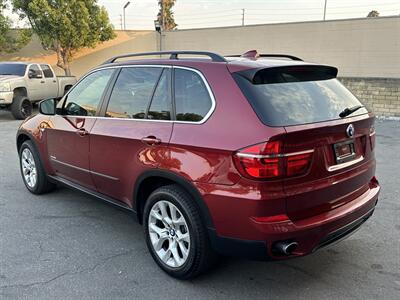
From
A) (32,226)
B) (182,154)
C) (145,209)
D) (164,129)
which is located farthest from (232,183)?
(32,226)

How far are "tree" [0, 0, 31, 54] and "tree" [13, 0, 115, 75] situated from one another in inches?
28.6

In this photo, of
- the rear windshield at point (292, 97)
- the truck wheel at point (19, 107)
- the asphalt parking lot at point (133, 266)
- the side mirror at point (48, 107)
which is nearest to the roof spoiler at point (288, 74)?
the rear windshield at point (292, 97)

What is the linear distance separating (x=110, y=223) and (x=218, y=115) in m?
2.11

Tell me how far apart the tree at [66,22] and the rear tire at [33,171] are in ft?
47.6

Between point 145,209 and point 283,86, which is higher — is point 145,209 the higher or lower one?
the lower one

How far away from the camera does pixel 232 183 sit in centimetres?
261

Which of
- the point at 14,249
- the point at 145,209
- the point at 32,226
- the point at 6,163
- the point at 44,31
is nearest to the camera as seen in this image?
the point at 145,209

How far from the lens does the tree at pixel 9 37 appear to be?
19172 mm

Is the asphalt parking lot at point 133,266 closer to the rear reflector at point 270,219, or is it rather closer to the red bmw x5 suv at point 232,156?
the red bmw x5 suv at point 232,156

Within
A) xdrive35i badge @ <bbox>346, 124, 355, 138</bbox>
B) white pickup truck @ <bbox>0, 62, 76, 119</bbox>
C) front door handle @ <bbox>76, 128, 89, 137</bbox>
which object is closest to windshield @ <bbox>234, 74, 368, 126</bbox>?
xdrive35i badge @ <bbox>346, 124, 355, 138</bbox>

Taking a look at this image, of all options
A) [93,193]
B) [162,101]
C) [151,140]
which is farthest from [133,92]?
[93,193]

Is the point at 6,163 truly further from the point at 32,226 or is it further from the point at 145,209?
the point at 145,209

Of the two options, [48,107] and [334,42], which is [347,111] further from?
[334,42]

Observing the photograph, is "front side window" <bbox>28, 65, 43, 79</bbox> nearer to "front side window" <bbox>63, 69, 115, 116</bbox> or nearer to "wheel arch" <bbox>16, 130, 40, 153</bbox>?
"wheel arch" <bbox>16, 130, 40, 153</bbox>
